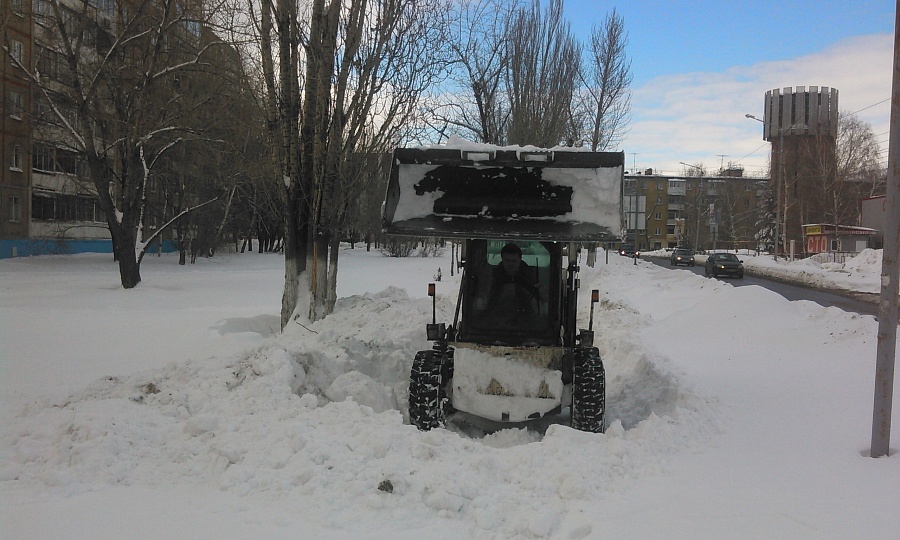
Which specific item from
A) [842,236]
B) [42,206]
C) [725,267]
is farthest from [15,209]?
[842,236]

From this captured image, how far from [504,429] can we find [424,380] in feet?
3.36

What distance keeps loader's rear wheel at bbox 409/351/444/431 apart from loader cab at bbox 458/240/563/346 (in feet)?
1.71

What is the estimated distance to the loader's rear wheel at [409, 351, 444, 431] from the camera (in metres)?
6.27

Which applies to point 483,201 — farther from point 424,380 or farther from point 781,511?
point 781,511

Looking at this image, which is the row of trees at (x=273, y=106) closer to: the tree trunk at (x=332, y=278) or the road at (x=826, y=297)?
the tree trunk at (x=332, y=278)

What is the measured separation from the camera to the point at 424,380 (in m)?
6.29

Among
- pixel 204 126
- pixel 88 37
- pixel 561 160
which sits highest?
pixel 88 37

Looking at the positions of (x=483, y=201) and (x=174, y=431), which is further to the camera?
(x=483, y=201)

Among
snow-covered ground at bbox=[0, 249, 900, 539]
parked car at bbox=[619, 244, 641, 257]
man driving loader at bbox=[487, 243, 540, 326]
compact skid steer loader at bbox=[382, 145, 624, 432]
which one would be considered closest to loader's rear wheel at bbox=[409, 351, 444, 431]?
compact skid steer loader at bbox=[382, 145, 624, 432]

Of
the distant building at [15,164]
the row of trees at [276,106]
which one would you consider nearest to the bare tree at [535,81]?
the row of trees at [276,106]

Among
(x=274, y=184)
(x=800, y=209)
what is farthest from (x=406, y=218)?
(x=800, y=209)

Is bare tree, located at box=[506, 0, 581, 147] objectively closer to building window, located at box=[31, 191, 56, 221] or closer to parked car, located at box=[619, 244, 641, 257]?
parked car, located at box=[619, 244, 641, 257]

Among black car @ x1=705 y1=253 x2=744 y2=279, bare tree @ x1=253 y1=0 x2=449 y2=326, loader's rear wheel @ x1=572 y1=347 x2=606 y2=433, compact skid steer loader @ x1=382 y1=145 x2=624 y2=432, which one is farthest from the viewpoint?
black car @ x1=705 y1=253 x2=744 y2=279

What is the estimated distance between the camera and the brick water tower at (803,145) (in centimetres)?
5947
